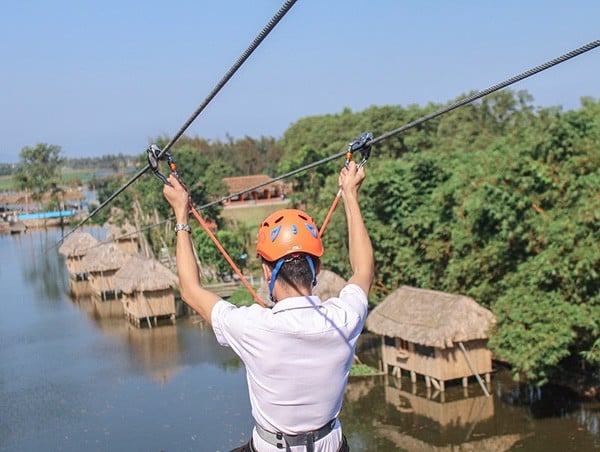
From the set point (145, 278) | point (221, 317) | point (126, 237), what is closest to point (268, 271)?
point (221, 317)

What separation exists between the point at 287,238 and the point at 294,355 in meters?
0.36

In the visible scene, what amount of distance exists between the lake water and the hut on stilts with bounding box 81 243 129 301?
5876 mm

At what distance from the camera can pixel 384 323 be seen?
1463 cm

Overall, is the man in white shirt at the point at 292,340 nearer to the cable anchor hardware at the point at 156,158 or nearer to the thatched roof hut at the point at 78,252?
the cable anchor hardware at the point at 156,158

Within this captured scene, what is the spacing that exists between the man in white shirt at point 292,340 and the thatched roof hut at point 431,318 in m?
11.1

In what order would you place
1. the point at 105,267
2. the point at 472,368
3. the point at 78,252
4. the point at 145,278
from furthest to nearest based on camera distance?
the point at 78,252 → the point at 105,267 → the point at 145,278 → the point at 472,368

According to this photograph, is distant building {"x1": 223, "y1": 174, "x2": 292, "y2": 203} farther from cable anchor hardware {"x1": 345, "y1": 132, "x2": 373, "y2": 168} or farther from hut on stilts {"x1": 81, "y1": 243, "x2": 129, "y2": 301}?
cable anchor hardware {"x1": 345, "y1": 132, "x2": 373, "y2": 168}

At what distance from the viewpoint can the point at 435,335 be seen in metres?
13.3

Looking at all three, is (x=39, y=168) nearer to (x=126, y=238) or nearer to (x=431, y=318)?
(x=126, y=238)

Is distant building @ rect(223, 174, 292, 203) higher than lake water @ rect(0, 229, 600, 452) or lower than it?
higher

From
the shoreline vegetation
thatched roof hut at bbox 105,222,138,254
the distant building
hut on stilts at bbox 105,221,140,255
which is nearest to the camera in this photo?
the shoreline vegetation

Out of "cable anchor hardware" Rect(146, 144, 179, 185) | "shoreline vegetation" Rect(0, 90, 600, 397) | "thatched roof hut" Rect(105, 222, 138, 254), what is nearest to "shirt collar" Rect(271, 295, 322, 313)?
"cable anchor hardware" Rect(146, 144, 179, 185)

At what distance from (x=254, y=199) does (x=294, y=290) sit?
126 ft

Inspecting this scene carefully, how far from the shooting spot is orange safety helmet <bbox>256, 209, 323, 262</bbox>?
7.54 feet
